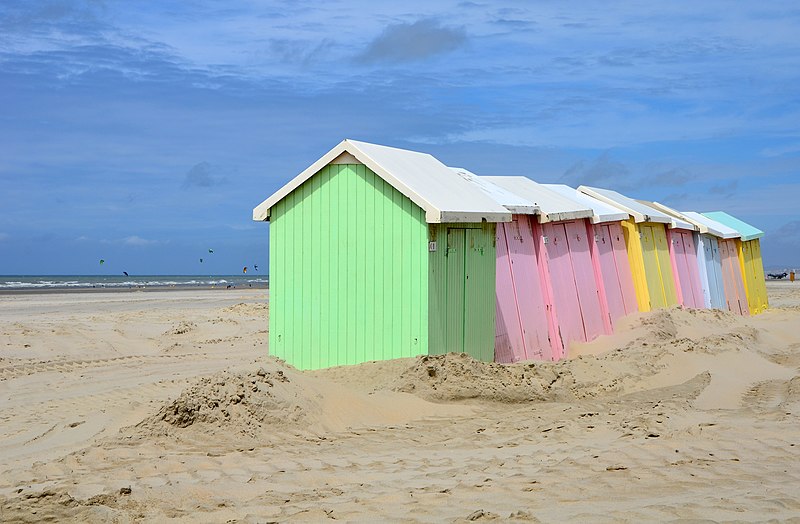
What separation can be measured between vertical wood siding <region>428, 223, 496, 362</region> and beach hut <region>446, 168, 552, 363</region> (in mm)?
417

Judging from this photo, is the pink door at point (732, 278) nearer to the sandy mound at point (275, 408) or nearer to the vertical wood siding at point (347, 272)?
the vertical wood siding at point (347, 272)

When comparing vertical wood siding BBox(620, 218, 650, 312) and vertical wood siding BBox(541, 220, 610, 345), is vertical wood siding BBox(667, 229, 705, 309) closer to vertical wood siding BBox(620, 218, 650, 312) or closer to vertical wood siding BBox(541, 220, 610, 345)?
vertical wood siding BBox(620, 218, 650, 312)

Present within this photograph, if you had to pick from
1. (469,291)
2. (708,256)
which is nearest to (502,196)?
(469,291)

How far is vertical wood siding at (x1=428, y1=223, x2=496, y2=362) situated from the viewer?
10930 mm

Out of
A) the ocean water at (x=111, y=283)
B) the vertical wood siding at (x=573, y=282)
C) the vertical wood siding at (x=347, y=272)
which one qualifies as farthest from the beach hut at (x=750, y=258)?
the ocean water at (x=111, y=283)

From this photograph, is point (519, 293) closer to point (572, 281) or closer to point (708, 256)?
point (572, 281)

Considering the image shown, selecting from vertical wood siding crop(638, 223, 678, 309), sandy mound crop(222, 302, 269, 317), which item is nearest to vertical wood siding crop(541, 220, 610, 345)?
vertical wood siding crop(638, 223, 678, 309)

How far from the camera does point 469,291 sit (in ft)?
38.3

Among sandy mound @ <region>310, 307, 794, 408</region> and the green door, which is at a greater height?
the green door

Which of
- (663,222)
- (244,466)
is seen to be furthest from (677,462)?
(663,222)

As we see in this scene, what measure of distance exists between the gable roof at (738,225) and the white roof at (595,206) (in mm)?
11341

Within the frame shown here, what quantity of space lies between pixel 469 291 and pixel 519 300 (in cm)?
200

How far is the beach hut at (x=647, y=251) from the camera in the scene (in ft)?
62.8

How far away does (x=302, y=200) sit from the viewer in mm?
11852
